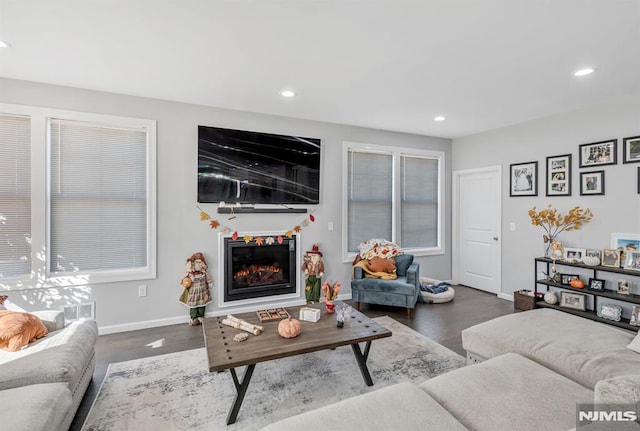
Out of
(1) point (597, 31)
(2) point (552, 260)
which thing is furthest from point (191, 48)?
(2) point (552, 260)

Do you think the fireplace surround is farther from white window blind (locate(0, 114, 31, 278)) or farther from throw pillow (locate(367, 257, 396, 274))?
white window blind (locate(0, 114, 31, 278))

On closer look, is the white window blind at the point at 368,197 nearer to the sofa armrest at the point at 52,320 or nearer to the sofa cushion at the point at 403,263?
the sofa cushion at the point at 403,263

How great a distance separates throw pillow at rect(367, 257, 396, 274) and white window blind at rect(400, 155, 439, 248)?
87 cm

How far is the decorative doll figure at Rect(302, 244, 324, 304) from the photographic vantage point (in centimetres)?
413

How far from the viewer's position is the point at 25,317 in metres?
2.11

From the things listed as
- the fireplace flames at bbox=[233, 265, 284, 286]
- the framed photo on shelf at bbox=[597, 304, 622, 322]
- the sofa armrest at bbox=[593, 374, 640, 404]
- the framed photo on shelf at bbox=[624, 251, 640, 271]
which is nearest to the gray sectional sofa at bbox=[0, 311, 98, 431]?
the fireplace flames at bbox=[233, 265, 284, 286]

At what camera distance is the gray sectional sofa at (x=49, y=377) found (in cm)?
136

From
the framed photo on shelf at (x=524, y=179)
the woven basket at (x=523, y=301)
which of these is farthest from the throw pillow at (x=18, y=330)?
the framed photo on shelf at (x=524, y=179)

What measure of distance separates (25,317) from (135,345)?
112 centimetres

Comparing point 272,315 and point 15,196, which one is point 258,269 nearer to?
point 272,315

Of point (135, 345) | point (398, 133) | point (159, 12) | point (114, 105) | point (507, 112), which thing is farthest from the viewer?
point (398, 133)

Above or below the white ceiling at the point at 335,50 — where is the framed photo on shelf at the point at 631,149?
below

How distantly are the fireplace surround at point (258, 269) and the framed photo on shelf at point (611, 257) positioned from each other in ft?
11.9

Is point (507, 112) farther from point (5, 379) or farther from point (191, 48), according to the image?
point (5, 379)
